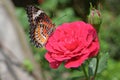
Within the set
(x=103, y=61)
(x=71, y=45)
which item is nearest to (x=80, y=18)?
(x=103, y=61)

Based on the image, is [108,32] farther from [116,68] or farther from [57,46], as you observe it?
[57,46]

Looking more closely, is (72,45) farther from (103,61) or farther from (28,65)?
(28,65)

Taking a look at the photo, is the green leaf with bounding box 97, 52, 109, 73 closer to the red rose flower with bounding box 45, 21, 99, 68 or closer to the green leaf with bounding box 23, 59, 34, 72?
the red rose flower with bounding box 45, 21, 99, 68

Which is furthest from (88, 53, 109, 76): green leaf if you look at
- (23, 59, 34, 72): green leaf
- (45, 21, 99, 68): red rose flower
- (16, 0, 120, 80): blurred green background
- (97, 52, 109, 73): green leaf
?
(16, 0, 120, 80): blurred green background

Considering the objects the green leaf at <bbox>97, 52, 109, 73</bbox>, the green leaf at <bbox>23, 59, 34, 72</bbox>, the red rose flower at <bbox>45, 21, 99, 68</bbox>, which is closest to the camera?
the red rose flower at <bbox>45, 21, 99, 68</bbox>

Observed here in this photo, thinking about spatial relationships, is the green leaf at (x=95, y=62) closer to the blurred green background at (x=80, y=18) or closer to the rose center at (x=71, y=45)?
the rose center at (x=71, y=45)

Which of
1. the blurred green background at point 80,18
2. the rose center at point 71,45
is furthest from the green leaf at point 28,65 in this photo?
the rose center at point 71,45
